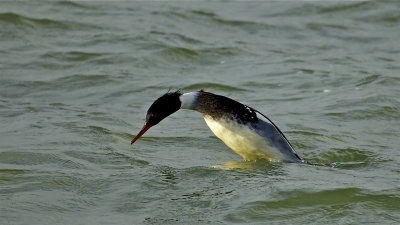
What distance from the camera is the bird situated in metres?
8.89

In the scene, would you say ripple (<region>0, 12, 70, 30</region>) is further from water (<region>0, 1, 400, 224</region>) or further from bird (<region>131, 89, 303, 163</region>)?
bird (<region>131, 89, 303, 163</region>)

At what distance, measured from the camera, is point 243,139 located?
895cm

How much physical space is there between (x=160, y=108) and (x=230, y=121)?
75 centimetres

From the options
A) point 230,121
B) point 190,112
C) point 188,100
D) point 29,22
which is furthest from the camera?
point 29,22

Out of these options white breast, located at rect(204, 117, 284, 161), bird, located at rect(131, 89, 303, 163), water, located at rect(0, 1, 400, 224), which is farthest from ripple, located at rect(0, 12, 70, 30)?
white breast, located at rect(204, 117, 284, 161)

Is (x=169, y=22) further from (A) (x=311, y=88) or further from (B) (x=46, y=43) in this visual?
(A) (x=311, y=88)

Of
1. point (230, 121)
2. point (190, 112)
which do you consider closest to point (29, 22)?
point (190, 112)

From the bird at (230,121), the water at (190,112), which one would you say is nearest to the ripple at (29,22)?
the water at (190,112)

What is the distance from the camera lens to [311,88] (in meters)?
13.4

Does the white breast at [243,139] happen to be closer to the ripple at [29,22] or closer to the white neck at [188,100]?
the white neck at [188,100]

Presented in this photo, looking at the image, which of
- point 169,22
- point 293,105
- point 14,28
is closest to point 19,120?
point 293,105

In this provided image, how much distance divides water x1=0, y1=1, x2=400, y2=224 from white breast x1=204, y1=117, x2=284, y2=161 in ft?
0.47

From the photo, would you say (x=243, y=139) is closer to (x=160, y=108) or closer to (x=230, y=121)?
(x=230, y=121)

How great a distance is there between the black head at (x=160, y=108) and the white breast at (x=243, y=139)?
40 cm
